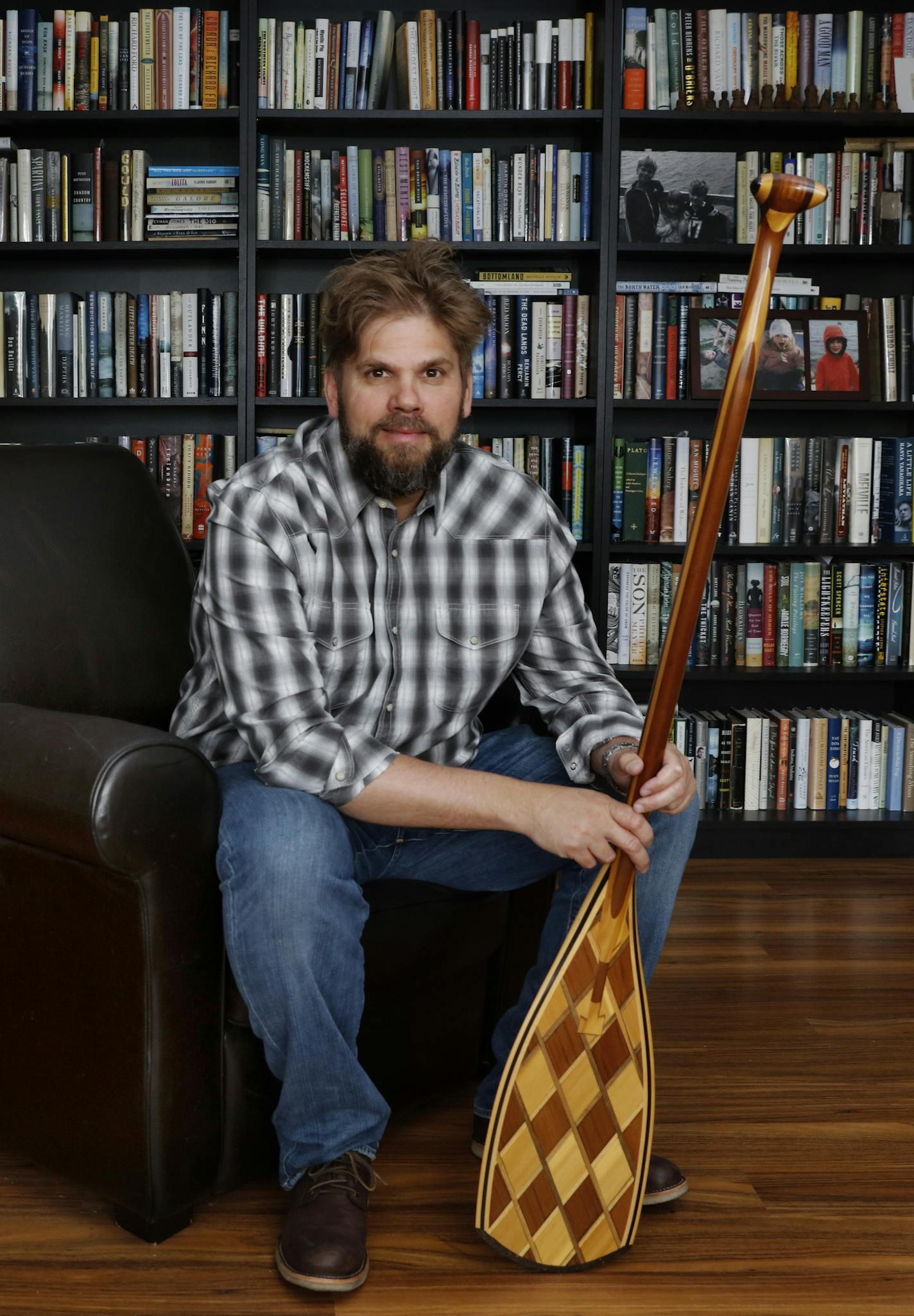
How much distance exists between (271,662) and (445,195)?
78.7 inches

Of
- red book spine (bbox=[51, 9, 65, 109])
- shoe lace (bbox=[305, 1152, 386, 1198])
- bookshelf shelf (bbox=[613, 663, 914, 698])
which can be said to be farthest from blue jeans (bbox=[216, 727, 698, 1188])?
red book spine (bbox=[51, 9, 65, 109])

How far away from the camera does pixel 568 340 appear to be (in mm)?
3240

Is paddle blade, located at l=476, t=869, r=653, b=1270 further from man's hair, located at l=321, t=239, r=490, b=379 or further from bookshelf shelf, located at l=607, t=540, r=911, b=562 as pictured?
bookshelf shelf, located at l=607, t=540, r=911, b=562

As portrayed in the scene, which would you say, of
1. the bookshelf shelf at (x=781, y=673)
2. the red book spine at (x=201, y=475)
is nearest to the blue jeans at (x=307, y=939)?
the bookshelf shelf at (x=781, y=673)

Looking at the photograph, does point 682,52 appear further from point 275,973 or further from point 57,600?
point 275,973

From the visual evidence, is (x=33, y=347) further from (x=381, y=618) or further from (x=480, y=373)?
(x=381, y=618)

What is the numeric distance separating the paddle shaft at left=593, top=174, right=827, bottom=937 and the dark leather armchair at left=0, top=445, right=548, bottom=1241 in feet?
0.99

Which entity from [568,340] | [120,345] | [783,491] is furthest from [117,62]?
[783,491]

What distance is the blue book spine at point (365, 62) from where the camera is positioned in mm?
3131

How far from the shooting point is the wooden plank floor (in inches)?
55.0

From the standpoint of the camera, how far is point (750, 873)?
310cm

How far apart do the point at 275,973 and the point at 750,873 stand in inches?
76.2

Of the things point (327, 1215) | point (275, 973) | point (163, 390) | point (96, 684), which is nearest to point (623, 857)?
point (275, 973)

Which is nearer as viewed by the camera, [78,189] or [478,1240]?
[478,1240]
